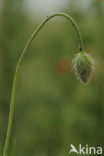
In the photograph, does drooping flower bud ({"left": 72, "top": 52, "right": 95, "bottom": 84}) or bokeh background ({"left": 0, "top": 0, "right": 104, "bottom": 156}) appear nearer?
drooping flower bud ({"left": 72, "top": 52, "right": 95, "bottom": 84})

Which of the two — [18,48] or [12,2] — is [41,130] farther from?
[12,2]

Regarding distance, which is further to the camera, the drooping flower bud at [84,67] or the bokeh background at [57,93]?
the bokeh background at [57,93]

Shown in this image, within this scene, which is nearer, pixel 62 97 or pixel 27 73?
pixel 62 97

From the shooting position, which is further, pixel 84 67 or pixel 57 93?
pixel 57 93

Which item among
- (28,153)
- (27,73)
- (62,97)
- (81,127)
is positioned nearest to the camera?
(28,153)

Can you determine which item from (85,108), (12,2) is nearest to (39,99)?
(85,108)
